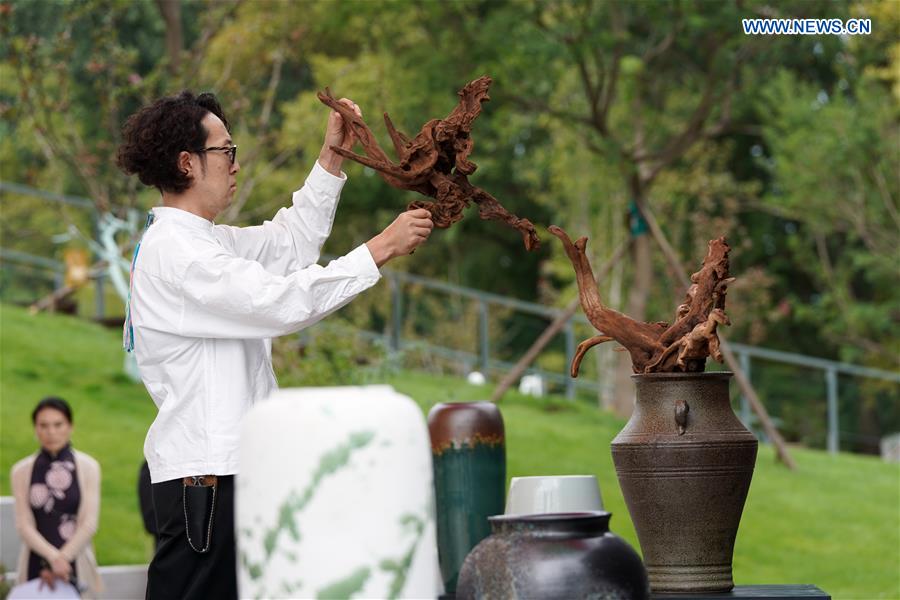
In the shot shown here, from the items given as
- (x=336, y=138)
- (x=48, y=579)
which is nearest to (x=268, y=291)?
(x=336, y=138)

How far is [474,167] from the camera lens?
2.59m

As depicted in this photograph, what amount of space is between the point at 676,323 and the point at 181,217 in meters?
1.07

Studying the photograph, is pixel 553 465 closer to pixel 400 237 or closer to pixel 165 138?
pixel 165 138

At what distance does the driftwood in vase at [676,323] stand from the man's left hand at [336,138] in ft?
1.50

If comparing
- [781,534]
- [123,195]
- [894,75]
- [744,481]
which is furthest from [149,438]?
[894,75]

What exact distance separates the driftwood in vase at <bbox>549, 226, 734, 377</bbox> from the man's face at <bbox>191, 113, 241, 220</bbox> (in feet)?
2.25

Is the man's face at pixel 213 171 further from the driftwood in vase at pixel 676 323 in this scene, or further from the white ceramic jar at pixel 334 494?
the white ceramic jar at pixel 334 494

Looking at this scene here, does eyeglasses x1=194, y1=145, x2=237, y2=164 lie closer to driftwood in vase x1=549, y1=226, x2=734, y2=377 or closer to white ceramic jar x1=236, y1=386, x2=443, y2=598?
driftwood in vase x1=549, y1=226, x2=734, y2=377

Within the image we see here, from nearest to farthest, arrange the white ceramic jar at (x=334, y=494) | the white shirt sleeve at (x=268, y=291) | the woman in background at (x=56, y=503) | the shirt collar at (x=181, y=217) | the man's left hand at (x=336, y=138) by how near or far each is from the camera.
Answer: the white ceramic jar at (x=334, y=494) < the white shirt sleeve at (x=268, y=291) < the shirt collar at (x=181, y=217) < the man's left hand at (x=336, y=138) < the woman in background at (x=56, y=503)

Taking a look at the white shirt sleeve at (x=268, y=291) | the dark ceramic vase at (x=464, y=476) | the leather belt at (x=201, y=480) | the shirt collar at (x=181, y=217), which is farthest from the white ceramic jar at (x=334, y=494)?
the dark ceramic vase at (x=464, y=476)

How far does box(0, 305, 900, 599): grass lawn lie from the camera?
314 inches

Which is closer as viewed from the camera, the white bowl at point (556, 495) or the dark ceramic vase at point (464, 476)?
the white bowl at point (556, 495)

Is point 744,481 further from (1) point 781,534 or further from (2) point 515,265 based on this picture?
(2) point 515,265

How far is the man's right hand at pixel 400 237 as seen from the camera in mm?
2209
